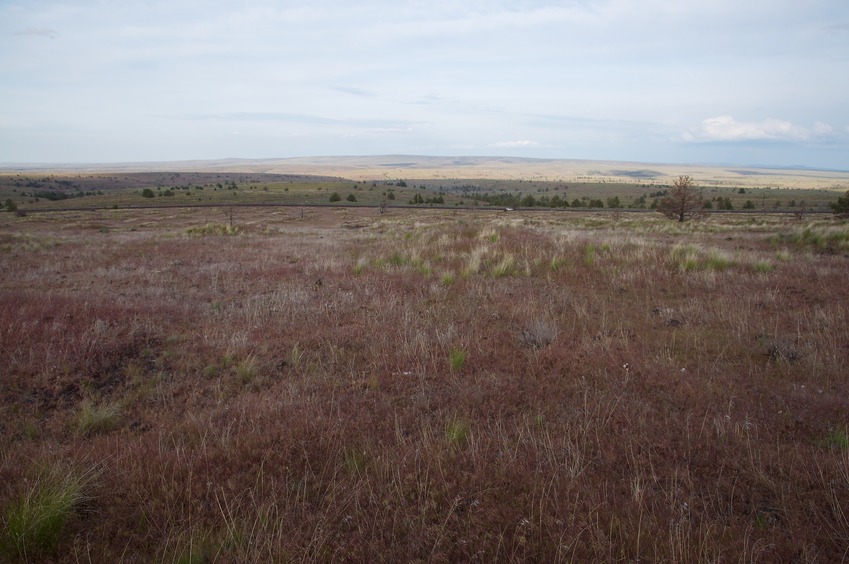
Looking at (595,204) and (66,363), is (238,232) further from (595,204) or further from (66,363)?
(595,204)

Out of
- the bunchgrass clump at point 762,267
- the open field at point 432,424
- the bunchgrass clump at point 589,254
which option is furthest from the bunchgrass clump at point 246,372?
the bunchgrass clump at point 762,267

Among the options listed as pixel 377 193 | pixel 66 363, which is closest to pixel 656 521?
pixel 66 363

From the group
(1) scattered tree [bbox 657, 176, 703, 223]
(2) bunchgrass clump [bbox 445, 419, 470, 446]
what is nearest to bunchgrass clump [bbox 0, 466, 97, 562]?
(2) bunchgrass clump [bbox 445, 419, 470, 446]

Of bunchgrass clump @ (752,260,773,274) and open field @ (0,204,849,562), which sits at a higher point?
bunchgrass clump @ (752,260,773,274)

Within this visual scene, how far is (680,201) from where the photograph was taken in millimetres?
32281

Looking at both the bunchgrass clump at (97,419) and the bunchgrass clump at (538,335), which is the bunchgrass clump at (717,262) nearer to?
the bunchgrass clump at (538,335)

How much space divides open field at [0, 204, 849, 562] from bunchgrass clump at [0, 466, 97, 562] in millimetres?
13

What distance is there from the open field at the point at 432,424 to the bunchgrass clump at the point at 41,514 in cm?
1

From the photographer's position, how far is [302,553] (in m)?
2.49

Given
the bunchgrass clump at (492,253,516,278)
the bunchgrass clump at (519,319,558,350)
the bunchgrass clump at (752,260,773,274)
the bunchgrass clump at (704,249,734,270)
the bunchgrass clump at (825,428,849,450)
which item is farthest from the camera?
the bunchgrass clump at (704,249,734,270)

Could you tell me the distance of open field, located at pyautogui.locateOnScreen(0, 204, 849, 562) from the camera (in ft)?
8.57

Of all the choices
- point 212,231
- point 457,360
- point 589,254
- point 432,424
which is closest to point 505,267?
point 589,254

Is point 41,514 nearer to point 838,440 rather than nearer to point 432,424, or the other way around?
point 432,424

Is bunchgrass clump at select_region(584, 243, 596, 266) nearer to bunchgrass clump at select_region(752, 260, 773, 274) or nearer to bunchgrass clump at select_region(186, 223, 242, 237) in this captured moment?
bunchgrass clump at select_region(752, 260, 773, 274)
